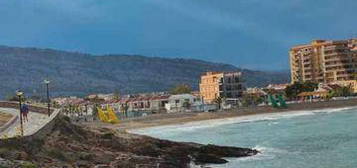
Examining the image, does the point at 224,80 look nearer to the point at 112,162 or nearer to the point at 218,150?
the point at 218,150

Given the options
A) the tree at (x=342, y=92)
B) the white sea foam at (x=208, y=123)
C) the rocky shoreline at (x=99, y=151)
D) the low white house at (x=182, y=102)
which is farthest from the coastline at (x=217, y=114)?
the rocky shoreline at (x=99, y=151)

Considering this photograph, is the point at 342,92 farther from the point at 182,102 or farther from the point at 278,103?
the point at 182,102

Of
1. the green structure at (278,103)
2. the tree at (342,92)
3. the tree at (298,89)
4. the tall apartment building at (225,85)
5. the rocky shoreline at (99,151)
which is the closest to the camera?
the rocky shoreline at (99,151)

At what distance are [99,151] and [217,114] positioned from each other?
96.2 meters

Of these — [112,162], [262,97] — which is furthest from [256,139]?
[262,97]

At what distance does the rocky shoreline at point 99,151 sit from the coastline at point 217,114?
68480 millimetres

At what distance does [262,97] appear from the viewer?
17325cm

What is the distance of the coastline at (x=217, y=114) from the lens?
400 ft

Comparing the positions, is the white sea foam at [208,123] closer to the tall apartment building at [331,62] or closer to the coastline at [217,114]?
the coastline at [217,114]

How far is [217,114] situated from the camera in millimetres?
131250

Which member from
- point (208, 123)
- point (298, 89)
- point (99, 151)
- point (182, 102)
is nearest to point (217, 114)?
point (208, 123)

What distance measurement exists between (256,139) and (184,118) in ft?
210

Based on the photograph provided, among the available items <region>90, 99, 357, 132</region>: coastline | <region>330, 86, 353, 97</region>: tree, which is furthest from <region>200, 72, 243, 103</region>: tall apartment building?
<region>90, 99, 357, 132</region>: coastline

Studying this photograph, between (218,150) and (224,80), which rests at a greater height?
(224,80)
